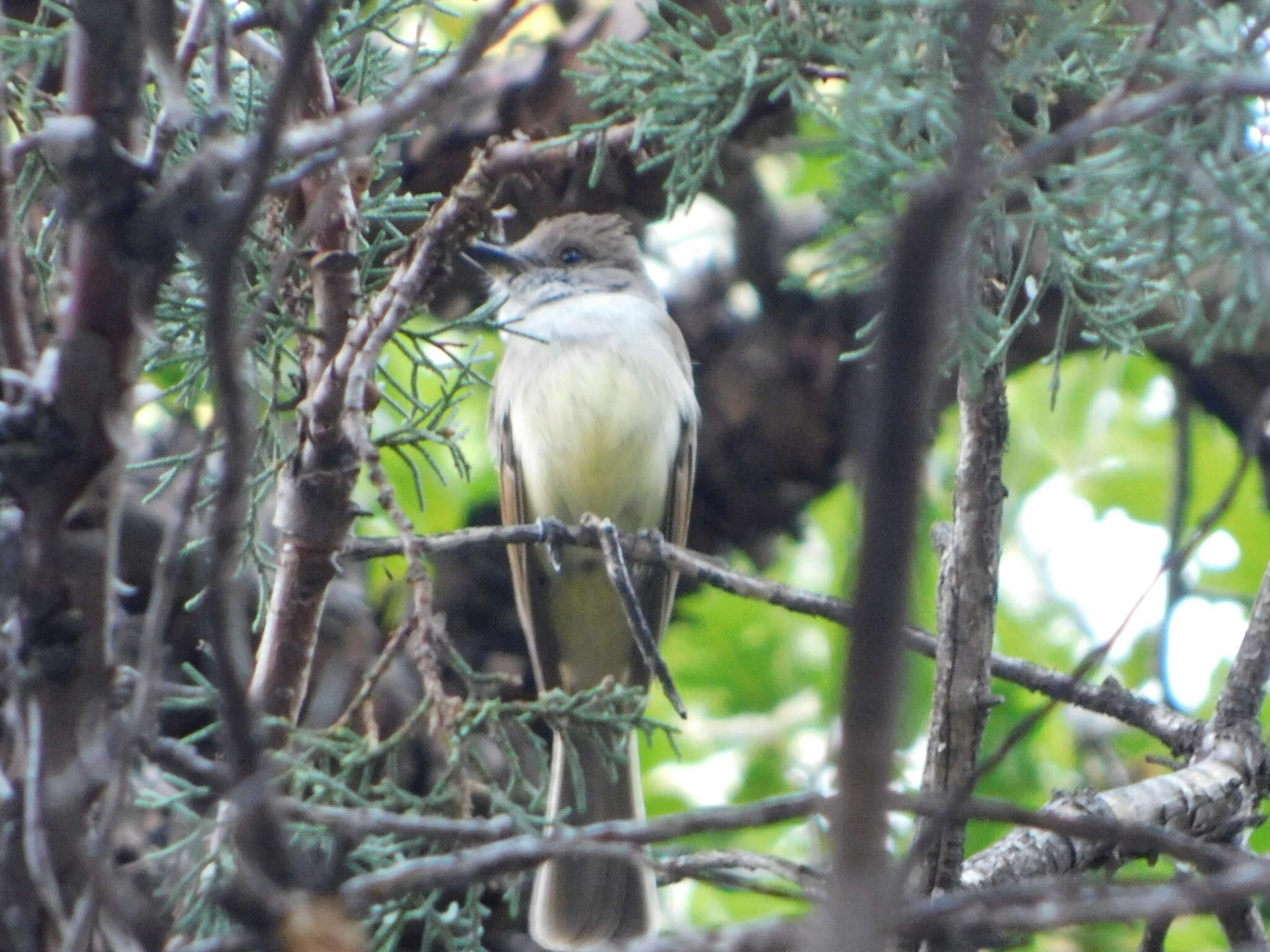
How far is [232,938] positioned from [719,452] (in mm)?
5092

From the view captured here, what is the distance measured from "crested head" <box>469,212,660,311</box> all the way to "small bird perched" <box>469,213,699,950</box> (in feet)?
0.16

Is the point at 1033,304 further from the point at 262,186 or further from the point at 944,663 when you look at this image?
the point at 262,186

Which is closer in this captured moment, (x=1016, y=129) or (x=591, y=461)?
(x=1016, y=129)

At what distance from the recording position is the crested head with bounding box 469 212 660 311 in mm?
5926

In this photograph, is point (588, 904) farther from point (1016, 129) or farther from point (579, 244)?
point (579, 244)

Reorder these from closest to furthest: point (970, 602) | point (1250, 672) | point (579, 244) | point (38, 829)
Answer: point (38, 829) → point (970, 602) → point (1250, 672) → point (579, 244)

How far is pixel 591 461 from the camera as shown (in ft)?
17.0

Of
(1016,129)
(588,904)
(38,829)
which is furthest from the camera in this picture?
(588,904)

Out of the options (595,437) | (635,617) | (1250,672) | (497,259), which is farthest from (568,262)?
(1250,672)

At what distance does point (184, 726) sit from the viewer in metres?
5.17

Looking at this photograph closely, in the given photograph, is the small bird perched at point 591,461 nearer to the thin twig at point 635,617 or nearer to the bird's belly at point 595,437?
the bird's belly at point 595,437

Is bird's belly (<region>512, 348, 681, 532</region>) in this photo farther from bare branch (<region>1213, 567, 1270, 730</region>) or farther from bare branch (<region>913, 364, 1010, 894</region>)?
bare branch (<region>1213, 567, 1270, 730</region>)

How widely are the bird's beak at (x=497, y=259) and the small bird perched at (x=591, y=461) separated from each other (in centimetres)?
2

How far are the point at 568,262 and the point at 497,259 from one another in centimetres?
28
